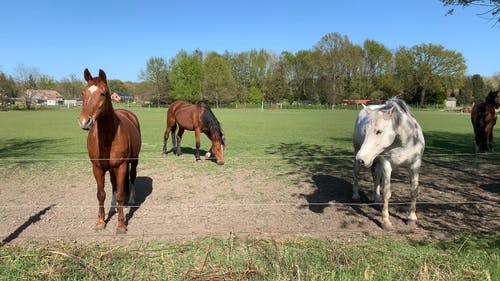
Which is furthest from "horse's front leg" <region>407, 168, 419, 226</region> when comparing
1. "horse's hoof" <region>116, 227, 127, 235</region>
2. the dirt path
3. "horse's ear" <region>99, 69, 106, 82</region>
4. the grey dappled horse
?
"horse's ear" <region>99, 69, 106, 82</region>

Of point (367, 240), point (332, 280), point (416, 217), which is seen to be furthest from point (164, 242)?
point (416, 217)

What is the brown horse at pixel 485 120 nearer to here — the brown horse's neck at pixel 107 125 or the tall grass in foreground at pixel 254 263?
the tall grass in foreground at pixel 254 263

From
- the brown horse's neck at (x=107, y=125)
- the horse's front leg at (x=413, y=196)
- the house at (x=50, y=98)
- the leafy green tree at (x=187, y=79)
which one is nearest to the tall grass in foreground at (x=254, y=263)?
the horse's front leg at (x=413, y=196)

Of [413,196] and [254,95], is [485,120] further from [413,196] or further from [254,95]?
[254,95]

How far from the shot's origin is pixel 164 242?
4.25 metres

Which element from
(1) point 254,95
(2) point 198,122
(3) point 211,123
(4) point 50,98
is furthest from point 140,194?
(4) point 50,98

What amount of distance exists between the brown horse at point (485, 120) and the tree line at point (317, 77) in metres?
50.7

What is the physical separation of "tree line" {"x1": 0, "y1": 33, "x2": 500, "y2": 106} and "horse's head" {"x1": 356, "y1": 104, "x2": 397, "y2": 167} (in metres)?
59.1

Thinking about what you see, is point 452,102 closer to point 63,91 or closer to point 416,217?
point 416,217

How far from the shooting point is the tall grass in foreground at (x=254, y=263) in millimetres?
2914

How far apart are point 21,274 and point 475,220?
5826 mm

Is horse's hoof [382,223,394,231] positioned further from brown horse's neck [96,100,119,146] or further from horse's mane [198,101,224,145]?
horse's mane [198,101,224,145]

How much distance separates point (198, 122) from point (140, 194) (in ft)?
13.8

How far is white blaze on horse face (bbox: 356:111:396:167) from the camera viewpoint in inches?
176
